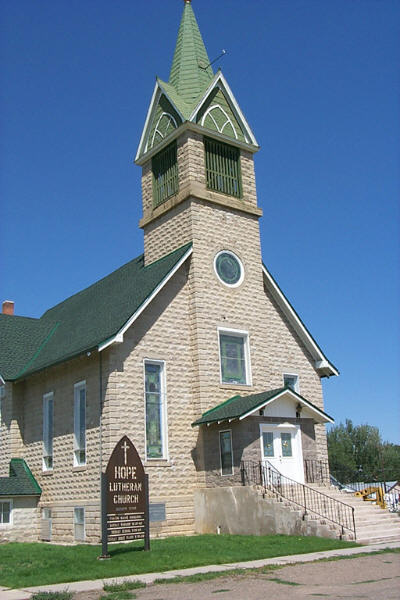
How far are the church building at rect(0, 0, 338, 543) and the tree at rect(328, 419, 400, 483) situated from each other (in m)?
40.0

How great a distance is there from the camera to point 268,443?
22703mm

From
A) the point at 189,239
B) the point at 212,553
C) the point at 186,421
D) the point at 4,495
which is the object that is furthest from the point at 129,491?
the point at 189,239

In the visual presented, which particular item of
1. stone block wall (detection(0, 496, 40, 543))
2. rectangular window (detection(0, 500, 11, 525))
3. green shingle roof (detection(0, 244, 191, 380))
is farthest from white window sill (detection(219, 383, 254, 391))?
rectangular window (detection(0, 500, 11, 525))

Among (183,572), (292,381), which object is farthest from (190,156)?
(183,572)

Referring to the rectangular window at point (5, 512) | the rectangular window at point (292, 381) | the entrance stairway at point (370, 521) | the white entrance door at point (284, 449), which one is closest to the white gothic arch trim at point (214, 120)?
the rectangular window at point (292, 381)

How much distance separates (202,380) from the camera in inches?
931

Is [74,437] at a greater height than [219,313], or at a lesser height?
lesser

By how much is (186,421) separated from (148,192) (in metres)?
10.4

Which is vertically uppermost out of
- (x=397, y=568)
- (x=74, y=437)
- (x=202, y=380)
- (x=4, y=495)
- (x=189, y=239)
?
(x=189, y=239)

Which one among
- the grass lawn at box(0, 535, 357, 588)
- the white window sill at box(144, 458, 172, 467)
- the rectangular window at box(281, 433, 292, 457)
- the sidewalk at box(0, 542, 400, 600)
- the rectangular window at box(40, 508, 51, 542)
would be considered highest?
the rectangular window at box(281, 433, 292, 457)

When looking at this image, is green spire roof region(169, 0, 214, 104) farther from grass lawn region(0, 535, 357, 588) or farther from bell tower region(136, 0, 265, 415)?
grass lawn region(0, 535, 357, 588)

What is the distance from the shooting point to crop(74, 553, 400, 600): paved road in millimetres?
10797

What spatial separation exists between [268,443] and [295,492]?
1864 millimetres

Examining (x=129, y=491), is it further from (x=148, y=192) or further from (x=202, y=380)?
(x=148, y=192)
